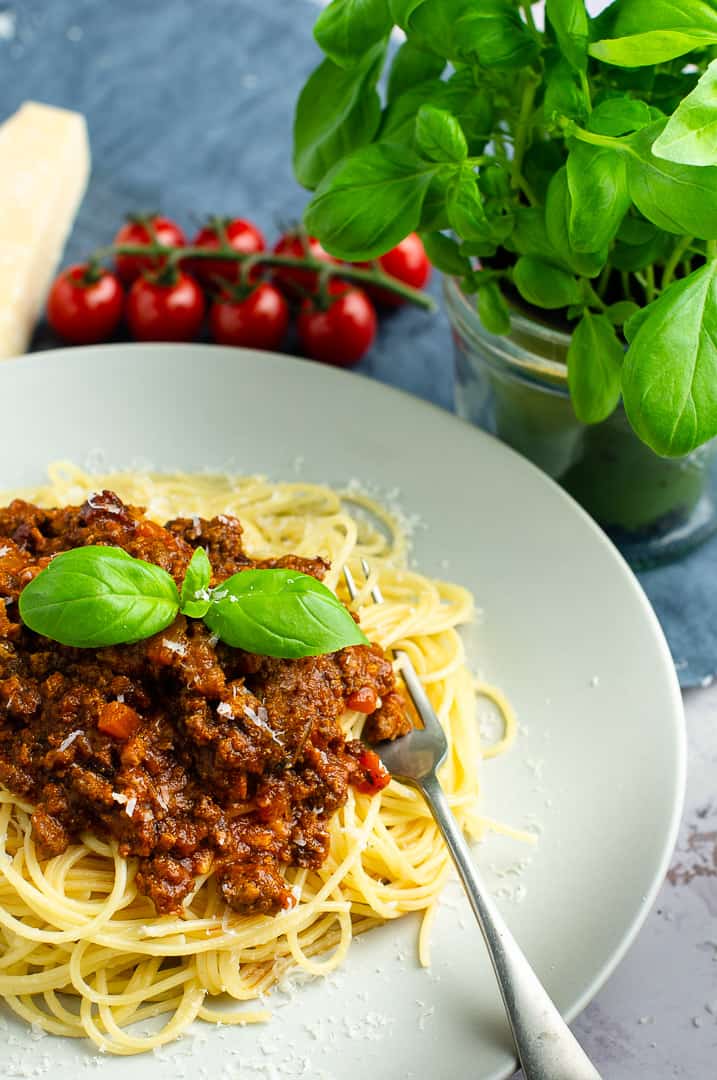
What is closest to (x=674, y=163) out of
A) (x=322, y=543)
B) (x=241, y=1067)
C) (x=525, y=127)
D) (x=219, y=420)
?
(x=525, y=127)

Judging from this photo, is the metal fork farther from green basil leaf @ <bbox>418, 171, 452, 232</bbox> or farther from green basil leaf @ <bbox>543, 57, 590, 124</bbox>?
green basil leaf @ <bbox>543, 57, 590, 124</bbox>

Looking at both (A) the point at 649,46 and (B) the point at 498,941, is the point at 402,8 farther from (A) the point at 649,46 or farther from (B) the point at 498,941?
(B) the point at 498,941

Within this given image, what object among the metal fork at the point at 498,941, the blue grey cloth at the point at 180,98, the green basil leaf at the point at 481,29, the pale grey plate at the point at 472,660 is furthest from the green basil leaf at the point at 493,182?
the blue grey cloth at the point at 180,98

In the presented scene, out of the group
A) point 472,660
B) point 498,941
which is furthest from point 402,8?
point 498,941

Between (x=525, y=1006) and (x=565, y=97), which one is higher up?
(x=565, y=97)

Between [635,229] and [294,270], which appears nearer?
[635,229]

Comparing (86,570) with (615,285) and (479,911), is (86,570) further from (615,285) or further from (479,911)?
(615,285)
